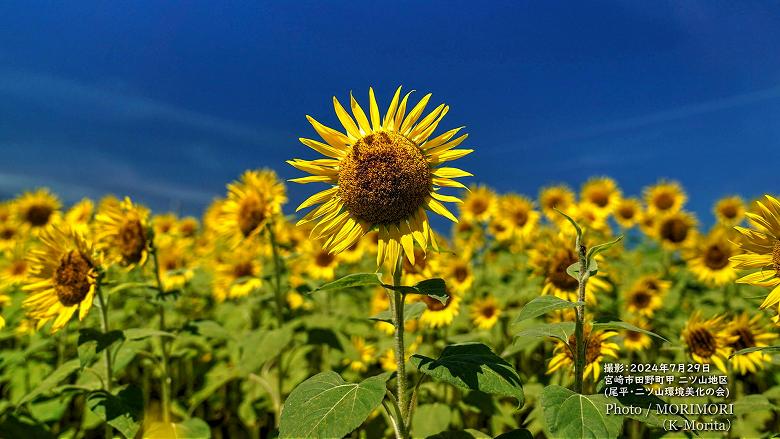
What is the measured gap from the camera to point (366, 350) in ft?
22.7

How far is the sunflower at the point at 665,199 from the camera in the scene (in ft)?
35.7

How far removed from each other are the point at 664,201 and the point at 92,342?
10.3 meters

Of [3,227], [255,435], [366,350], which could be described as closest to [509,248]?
[366,350]

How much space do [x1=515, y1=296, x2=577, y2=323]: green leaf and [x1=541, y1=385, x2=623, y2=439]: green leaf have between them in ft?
1.13

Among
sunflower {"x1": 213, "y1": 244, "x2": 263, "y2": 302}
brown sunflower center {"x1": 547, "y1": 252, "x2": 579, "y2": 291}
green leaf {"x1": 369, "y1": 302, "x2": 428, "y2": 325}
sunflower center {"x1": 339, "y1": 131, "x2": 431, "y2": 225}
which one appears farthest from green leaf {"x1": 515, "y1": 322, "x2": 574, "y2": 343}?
sunflower {"x1": 213, "y1": 244, "x2": 263, "y2": 302}

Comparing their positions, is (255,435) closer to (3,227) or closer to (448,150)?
(448,150)

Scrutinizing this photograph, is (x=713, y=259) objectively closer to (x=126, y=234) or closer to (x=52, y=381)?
(x=126, y=234)

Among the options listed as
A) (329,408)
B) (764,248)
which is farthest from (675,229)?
(329,408)

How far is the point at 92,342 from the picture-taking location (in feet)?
12.3

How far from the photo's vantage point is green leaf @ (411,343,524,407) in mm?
2414

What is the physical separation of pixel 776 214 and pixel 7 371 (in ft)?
22.4

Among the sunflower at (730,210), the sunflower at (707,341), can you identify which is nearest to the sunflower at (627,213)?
the sunflower at (730,210)

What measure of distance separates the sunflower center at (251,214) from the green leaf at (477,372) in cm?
353

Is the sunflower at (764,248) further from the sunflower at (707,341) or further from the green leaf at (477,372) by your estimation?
the green leaf at (477,372)
